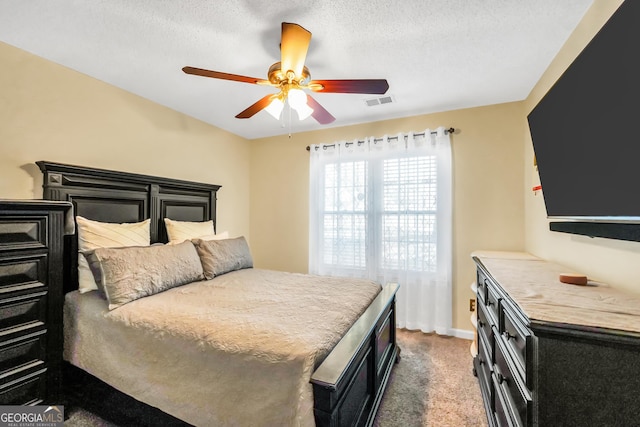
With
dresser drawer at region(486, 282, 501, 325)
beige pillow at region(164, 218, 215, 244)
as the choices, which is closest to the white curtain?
dresser drawer at region(486, 282, 501, 325)

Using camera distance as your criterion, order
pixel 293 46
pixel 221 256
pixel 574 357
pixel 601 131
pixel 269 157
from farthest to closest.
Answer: pixel 269 157 → pixel 221 256 → pixel 293 46 → pixel 601 131 → pixel 574 357

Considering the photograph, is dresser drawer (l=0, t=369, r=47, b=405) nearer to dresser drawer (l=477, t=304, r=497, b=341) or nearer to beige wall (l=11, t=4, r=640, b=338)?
beige wall (l=11, t=4, r=640, b=338)

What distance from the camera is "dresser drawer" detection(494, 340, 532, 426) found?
0.99 m

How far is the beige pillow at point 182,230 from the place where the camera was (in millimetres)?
2682

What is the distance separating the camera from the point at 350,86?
1.75 m

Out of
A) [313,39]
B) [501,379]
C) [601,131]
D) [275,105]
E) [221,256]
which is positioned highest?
[313,39]

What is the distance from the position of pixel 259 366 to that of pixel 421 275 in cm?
237

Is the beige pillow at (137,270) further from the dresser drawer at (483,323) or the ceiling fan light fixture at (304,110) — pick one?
the dresser drawer at (483,323)

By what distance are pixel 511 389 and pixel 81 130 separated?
3.37 meters

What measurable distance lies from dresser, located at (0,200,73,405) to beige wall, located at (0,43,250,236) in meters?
0.52

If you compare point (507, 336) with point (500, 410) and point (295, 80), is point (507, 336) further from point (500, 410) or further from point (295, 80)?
point (295, 80)

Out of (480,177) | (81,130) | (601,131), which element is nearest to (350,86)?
(601,131)

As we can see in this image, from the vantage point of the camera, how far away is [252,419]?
3.76 ft

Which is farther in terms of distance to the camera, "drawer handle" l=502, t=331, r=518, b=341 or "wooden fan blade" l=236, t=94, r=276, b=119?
"wooden fan blade" l=236, t=94, r=276, b=119
